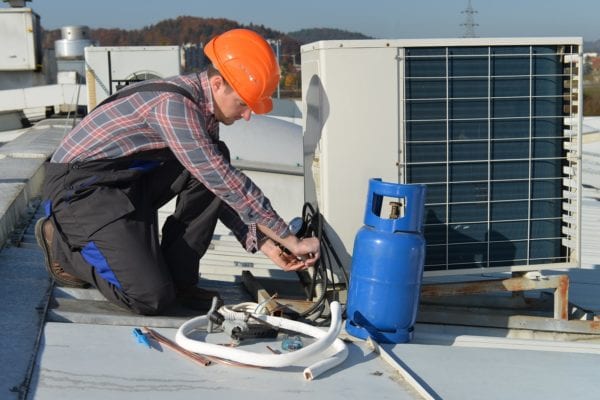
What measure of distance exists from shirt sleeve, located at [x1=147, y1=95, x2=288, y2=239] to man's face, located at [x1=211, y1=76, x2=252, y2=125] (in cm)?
14

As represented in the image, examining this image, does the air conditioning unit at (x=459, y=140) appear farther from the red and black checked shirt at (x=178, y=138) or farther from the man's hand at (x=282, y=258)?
the red and black checked shirt at (x=178, y=138)

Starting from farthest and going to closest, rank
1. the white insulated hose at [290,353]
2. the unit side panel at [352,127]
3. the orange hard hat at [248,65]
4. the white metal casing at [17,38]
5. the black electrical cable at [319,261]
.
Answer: the white metal casing at [17,38] → the unit side panel at [352,127] → the black electrical cable at [319,261] → the orange hard hat at [248,65] → the white insulated hose at [290,353]

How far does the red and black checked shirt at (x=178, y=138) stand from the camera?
3.01m

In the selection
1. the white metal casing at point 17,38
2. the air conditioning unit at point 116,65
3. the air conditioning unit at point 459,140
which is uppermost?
the white metal casing at point 17,38

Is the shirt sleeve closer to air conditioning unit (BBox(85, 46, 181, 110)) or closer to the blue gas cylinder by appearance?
the blue gas cylinder

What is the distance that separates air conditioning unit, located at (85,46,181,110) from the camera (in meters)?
9.06

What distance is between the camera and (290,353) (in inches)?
101

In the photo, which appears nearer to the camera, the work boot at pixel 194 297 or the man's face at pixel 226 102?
the man's face at pixel 226 102

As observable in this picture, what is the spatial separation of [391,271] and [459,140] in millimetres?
900

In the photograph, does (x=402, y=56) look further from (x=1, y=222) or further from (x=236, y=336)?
(x=1, y=222)

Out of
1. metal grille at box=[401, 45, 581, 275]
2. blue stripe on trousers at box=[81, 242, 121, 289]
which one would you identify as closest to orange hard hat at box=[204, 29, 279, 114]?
metal grille at box=[401, 45, 581, 275]

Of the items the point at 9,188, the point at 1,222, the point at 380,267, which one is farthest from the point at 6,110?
the point at 380,267

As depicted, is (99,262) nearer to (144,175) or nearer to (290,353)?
(144,175)

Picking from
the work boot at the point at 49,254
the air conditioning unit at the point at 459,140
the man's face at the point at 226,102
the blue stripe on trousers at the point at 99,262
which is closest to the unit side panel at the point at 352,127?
the air conditioning unit at the point at 459,140
